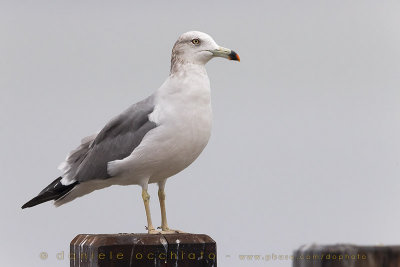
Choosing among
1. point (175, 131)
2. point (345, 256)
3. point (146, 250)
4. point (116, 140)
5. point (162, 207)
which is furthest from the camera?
point (162, 207)

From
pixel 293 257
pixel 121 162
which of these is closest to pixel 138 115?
pixel 121 162

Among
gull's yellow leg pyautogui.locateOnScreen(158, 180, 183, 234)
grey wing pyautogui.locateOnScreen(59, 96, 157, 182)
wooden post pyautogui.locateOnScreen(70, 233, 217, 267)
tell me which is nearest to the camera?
wooden post pyautogui.locateOnScreen(70, 233, 217, 267)

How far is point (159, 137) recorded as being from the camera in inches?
301

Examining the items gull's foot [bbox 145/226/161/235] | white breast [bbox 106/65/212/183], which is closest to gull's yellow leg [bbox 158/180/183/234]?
gull's foot [bbox 145/226/161/235]

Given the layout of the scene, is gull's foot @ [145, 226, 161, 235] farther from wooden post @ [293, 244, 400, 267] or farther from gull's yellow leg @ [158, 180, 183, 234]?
wooden post @ [293, 244, 400, 267]

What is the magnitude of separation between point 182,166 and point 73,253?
1463mm

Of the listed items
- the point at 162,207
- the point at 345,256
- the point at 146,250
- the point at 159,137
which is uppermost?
the point at 159,137

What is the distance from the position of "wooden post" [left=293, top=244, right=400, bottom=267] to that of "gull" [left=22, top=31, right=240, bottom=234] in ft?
4.70

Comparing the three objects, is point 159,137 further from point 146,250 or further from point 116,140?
point 146,250

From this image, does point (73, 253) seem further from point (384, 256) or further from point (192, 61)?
point (384, 256)

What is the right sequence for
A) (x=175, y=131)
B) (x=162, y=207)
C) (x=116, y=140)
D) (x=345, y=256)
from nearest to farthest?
(x=175, y=131), (x=345, y=256), (x=116, y=140), (x=162, y=207)

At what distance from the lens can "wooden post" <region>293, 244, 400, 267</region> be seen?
762 cm

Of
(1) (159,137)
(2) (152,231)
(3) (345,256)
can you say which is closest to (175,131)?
(1) (159,137)

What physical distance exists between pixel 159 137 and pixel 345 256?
238 centimetres
